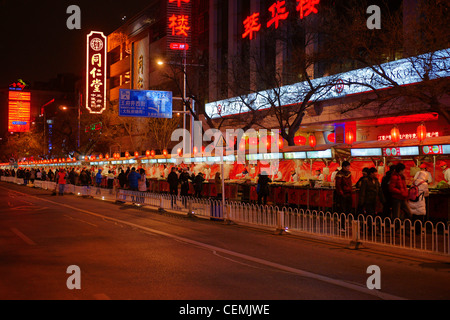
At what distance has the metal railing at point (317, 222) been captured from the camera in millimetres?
10117

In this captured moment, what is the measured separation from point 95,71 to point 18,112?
54178 millimetres

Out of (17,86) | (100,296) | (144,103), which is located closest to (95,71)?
(144,103)

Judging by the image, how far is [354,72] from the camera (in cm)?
2331


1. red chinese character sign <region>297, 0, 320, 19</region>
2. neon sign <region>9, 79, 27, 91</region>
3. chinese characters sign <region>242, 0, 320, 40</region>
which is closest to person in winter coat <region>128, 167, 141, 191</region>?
chinese characters sign <region>242, 0, 320, 40</region>

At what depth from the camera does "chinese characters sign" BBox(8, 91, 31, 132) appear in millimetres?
88125

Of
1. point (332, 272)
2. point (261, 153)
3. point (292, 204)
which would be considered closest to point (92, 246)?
point (332, 272)

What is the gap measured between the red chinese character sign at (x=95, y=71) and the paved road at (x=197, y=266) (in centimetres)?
3428

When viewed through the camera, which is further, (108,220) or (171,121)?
(171,121)

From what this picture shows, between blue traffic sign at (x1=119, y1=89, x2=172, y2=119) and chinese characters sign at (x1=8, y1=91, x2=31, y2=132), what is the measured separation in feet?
236

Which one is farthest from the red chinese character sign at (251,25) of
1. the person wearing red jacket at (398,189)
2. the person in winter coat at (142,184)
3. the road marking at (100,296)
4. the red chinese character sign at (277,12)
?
the road marking at (100,296)

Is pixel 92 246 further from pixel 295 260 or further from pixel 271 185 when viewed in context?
pixel 271 185

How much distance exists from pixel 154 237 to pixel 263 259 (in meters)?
3.84

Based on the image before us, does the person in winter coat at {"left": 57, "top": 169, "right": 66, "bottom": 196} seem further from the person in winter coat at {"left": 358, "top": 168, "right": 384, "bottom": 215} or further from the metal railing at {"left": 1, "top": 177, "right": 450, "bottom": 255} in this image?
the person in winter coat at {"left": 358, "top": 168, "right": 384, "bottom": 215}

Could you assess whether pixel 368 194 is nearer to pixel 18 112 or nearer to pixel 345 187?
pixel 345 187
